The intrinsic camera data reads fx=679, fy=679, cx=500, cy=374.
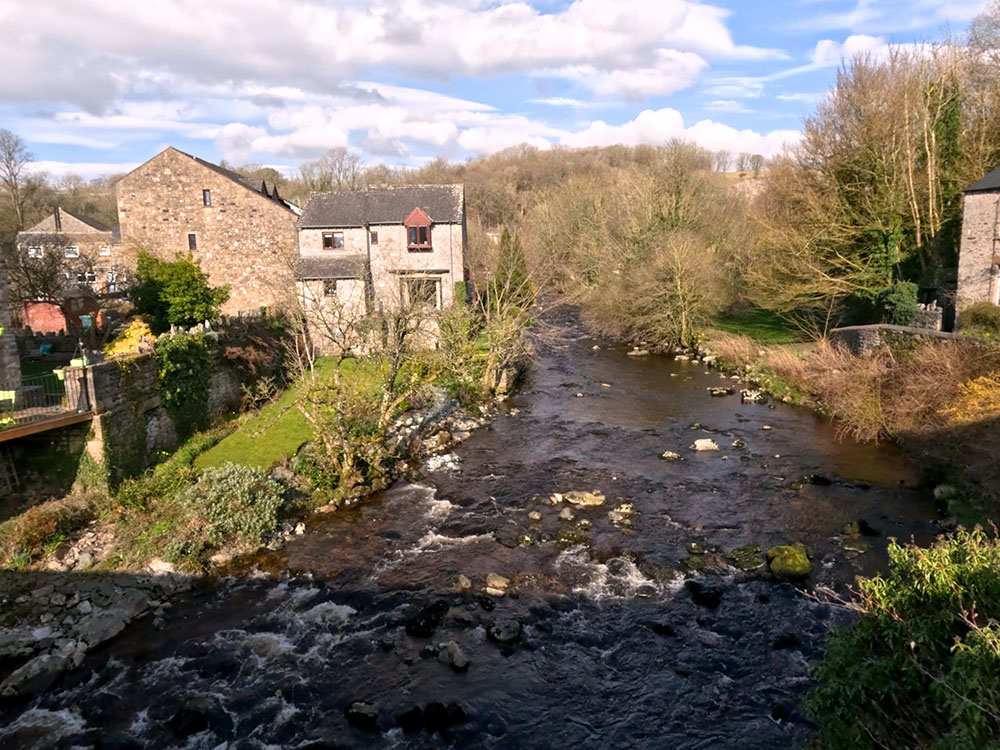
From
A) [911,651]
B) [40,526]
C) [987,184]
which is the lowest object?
[40,526]

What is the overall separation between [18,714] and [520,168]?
9703cm

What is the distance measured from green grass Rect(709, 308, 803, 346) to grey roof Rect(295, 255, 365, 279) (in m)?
20.1

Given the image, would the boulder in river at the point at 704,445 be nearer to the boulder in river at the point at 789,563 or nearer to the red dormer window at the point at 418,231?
the boulder in river at the point at 789,563

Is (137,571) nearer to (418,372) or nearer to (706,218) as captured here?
(418,372)

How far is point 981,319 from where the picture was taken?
25797 millimetres

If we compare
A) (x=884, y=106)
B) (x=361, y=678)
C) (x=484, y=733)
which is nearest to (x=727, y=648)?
(x=484, y=733)

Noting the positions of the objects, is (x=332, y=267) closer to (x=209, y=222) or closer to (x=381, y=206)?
(x=381, y=206)

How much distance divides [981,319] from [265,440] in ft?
86.9

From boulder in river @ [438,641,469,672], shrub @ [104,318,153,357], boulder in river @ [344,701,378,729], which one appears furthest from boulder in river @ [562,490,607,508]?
shrub @ [104,318,153,357]

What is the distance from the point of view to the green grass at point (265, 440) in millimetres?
20422

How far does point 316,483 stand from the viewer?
1936 cm

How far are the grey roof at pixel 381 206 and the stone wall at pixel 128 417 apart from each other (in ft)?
60.3

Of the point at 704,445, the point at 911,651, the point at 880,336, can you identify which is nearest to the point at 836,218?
the point at 880,336

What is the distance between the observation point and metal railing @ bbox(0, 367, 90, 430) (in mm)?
16016
